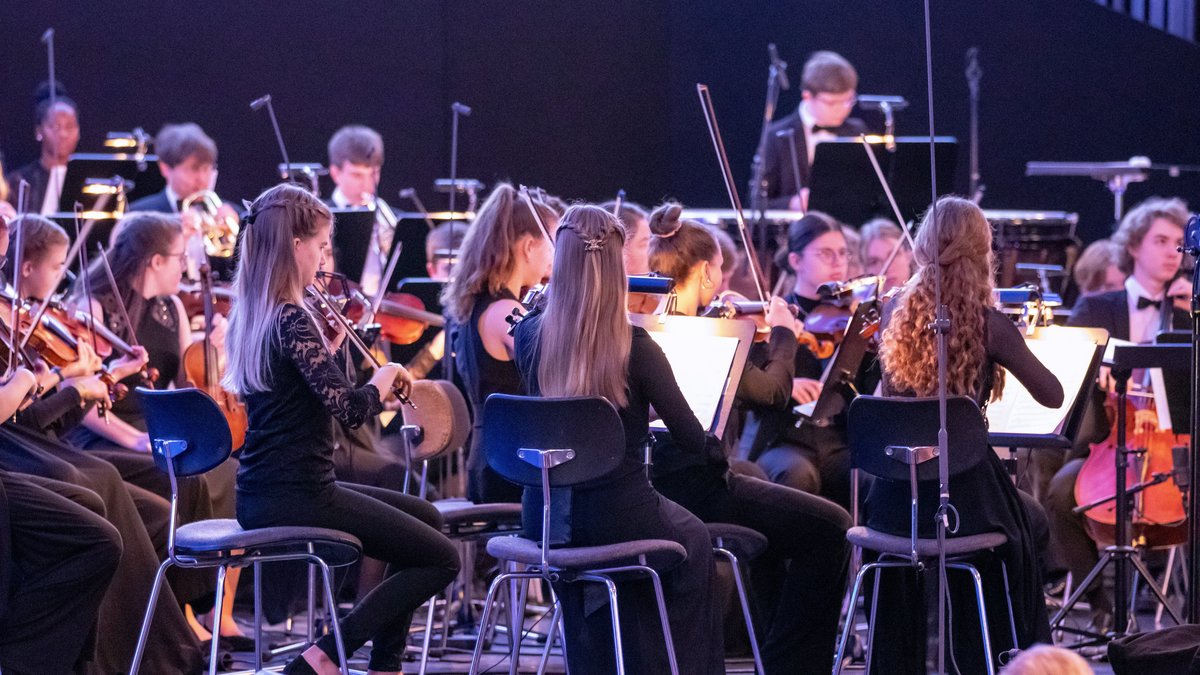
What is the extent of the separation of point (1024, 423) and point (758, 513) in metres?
0.73

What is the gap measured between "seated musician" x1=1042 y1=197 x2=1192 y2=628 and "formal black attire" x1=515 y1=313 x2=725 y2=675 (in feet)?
6.55

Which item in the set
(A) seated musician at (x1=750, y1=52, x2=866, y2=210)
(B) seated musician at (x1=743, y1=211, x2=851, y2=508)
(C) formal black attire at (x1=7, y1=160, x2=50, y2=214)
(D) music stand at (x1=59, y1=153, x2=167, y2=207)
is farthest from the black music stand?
(C) formal black attire at (x1=7, y1=160, x2=50, y2=214)

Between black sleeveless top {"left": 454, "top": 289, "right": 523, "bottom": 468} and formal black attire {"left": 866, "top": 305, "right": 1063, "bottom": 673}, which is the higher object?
black sleeveless top {"left": 454, "top": 289, "right": 523, "bottom": 468}

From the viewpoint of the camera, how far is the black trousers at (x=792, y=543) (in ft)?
13.6

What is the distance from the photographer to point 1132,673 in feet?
10.6

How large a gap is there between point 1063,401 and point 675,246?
1.19 metres

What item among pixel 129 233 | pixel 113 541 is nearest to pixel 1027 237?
pixel 129 233

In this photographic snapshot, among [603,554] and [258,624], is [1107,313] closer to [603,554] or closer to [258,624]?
[603,554]

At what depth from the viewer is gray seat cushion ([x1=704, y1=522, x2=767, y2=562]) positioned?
393 cm

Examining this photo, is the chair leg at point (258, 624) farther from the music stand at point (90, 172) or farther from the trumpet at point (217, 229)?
the music stand at point (90, 172)

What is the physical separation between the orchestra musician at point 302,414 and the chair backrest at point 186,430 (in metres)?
0.08

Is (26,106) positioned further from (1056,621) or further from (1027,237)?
(1056,621)

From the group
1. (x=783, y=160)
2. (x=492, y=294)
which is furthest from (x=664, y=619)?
(x=783, y=160)

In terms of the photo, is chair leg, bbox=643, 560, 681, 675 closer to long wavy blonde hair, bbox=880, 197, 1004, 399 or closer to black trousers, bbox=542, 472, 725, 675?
black trousers, bbox=542, 472, 725, 675
